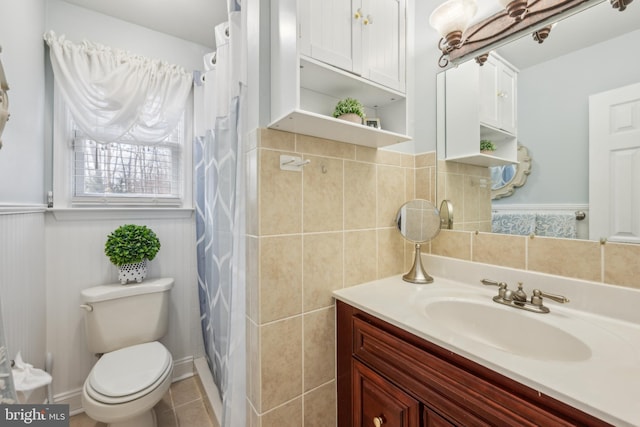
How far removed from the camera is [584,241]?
0.88 m

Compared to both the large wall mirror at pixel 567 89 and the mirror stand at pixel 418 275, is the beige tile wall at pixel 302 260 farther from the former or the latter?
the large wall mirror at pixel 567 89

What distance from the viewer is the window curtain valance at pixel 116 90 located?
144 centimetres

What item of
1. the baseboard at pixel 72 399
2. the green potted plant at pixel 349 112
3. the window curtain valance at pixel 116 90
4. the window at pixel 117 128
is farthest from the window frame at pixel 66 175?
the green potted plant at pixel 349 112

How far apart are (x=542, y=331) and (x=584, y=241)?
1.15ft

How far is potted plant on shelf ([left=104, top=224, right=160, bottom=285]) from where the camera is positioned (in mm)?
1505

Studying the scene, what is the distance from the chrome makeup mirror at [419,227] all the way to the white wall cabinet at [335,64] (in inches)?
13.9

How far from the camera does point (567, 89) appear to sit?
923 millimetres

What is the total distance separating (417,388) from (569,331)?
476 millimetres

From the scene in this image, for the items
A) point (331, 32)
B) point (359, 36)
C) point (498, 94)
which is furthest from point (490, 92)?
point (331, 32)

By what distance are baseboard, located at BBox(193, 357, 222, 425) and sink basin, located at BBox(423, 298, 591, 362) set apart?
1299 mm

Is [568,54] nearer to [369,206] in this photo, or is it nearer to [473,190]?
[473,190]

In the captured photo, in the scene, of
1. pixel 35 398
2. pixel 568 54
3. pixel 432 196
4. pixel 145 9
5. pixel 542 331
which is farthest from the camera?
pixel 145 9

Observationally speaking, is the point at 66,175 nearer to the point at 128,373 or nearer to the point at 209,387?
the point at 128,373

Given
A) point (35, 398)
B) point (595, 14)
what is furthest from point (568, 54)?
point (35, 398)
